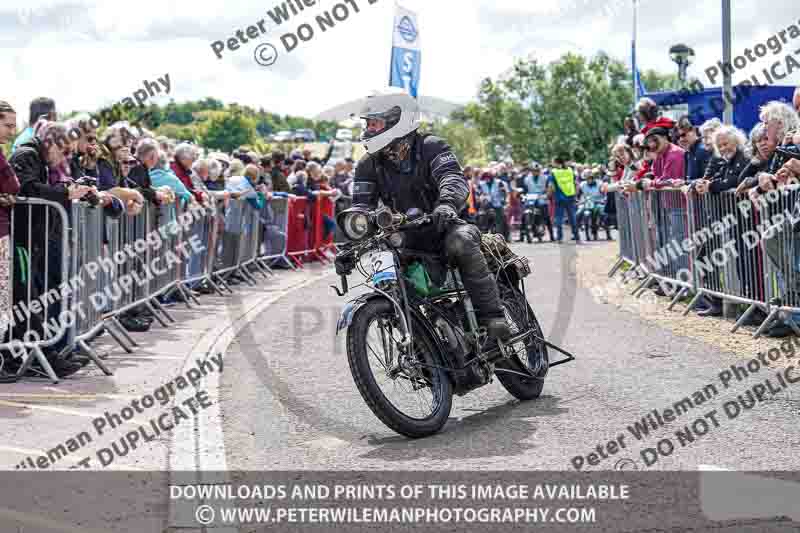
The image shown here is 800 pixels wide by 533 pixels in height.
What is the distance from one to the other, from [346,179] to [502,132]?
5842cm

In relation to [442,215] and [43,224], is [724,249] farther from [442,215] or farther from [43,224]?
[43,224]

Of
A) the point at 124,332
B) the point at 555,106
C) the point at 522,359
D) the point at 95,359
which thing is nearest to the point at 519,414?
the point at 522,359

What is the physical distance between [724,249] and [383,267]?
5762 millimetres

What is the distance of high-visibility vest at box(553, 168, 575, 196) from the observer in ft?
96.3

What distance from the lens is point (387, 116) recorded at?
7078 mm

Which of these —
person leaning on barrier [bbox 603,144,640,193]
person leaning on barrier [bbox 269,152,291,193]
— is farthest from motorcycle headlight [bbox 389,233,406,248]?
person leaning on barrier [bbox 269,152,291,193]

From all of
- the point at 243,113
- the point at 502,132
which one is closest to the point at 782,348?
the point at 502,132

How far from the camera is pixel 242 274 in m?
17.4

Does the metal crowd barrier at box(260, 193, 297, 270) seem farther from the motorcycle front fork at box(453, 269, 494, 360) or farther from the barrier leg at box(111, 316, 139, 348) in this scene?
the motorcycle front fork at box(453, 269, 494, 360)

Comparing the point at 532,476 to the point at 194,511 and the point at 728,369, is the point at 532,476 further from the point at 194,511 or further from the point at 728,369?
the point at 728,369

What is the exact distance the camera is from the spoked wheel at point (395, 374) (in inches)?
251

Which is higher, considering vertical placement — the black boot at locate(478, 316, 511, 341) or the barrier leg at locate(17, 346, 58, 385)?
the black boot at locate(478, 316, 511, 341)

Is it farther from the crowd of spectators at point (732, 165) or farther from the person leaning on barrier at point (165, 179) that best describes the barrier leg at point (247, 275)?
the crowd of spectators at point (732, 165)

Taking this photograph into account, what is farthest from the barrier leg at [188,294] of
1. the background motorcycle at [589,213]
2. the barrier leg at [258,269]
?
the background motorcycle at [589,213]
